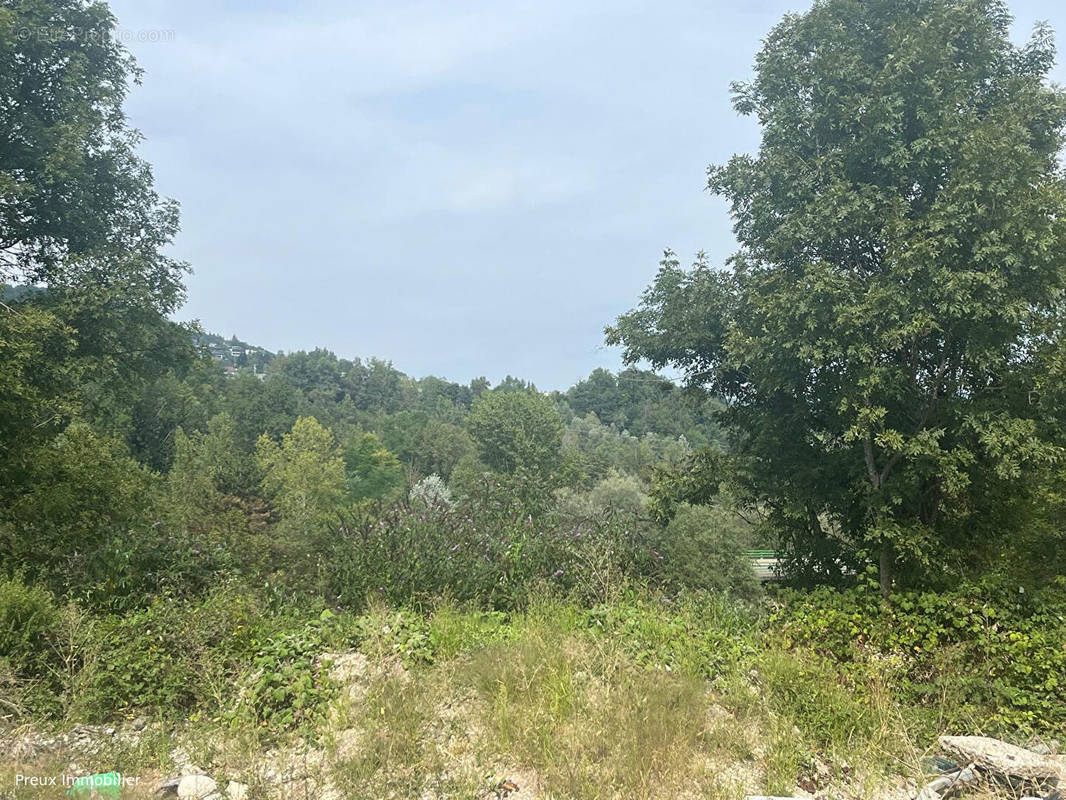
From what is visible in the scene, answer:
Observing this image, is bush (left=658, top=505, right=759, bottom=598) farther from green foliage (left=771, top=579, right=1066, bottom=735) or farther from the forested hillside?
green foliage (left=771, top=579, right=1066, bottom=735)

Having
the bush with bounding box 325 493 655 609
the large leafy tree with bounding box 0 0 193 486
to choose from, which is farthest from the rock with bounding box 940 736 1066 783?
the large leafy tree with bounding box 0 0 193 486

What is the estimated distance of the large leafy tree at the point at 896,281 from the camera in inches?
278

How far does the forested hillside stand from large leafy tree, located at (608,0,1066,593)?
50 mm

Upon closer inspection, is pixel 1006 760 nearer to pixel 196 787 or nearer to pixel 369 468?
pixel 196 787

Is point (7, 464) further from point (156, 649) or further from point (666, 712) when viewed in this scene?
point (666, 712)

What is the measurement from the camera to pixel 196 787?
3723mm

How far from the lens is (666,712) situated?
3982mm

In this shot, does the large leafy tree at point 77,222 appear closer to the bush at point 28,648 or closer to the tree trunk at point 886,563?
the bush at point 28,648

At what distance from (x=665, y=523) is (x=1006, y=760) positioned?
263 inches

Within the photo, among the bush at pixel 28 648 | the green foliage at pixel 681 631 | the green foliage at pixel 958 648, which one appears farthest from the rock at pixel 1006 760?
the bush at pixel 28 648

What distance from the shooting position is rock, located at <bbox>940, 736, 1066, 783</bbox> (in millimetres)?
3959

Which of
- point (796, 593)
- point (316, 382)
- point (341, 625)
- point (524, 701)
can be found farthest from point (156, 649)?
point (316, 382)

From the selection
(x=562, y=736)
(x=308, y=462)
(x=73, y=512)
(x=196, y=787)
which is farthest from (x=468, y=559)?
(x=308, y=462)

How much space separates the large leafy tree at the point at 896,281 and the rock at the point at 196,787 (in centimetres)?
655
